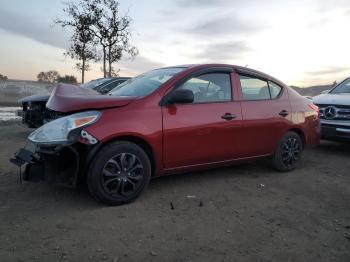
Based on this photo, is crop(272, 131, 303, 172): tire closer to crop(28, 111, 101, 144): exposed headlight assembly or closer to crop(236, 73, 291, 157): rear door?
crop(236, 73, 291, 157): rear door

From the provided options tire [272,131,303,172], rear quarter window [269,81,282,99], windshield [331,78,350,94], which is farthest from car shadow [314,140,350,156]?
rear quarter window [269,81,282,99]

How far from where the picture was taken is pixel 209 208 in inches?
181

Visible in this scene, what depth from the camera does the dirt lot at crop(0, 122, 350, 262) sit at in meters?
3.51

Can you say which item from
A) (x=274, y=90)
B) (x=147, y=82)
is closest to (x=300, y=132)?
(x=274, y=90)

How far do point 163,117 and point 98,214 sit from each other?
1.37 meters

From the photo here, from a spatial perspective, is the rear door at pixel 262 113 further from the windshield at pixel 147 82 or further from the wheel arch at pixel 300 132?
the windshield at pixel 147 82

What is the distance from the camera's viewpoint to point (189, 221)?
4.20m

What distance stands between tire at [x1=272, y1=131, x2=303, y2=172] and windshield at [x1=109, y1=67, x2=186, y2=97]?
205cm

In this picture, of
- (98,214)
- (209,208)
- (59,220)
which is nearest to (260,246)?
(209,208)

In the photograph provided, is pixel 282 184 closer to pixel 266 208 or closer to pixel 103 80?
pixel 266 208

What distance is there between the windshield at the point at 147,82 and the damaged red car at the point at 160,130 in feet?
0.07

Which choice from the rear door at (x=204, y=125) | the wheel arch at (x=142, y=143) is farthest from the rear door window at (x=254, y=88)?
the wheel arch at (x=142, y=143)

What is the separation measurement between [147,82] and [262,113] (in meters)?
1.77

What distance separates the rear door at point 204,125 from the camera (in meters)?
4.93
